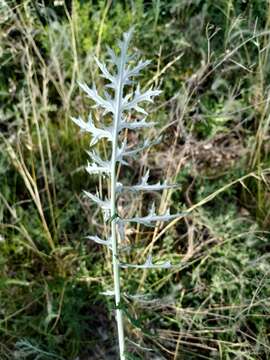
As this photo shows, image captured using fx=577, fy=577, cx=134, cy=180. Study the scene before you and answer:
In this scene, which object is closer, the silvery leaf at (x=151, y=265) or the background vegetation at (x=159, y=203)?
the silvery leaf at (x=151, y=265)

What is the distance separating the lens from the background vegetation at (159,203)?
1422 millimetres

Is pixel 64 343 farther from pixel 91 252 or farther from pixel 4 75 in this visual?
pixel 4 75

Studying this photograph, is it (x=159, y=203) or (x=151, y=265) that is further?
(x=159, y=203)

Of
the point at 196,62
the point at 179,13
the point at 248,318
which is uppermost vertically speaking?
the point at 179,13

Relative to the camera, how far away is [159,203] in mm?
1646

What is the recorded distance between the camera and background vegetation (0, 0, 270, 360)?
1.42m

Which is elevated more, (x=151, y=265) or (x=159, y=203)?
(x=151, y=265)

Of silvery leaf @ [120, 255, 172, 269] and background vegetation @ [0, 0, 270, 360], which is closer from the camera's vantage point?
silvery leaf @ [120, 255, 172, 269]

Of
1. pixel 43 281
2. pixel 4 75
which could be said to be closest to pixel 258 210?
pixel 43 281

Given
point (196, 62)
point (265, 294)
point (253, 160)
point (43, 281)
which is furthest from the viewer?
point (196, 62)

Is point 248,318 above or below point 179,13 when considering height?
below

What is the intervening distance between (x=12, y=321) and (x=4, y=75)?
32.7 inches

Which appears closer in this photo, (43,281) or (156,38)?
(43,281)

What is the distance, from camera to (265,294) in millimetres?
1404
